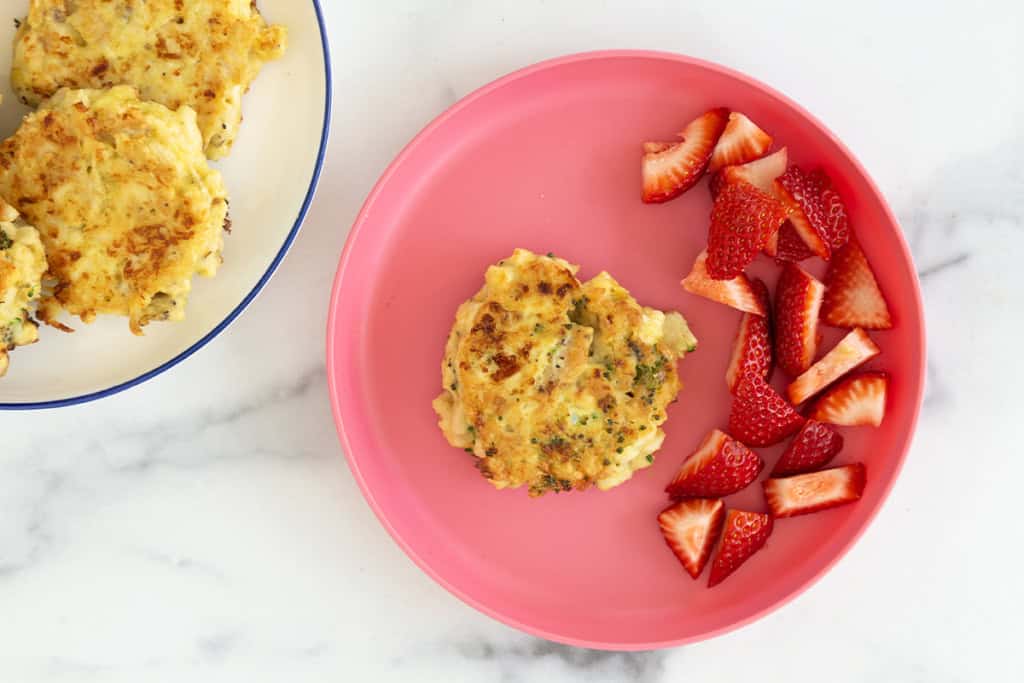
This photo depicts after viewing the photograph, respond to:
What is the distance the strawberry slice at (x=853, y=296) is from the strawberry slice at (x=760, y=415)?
0.82ft

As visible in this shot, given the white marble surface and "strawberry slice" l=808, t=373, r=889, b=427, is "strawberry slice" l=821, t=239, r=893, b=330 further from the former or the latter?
the white marble surface

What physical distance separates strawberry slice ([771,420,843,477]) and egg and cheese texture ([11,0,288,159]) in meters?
1.56

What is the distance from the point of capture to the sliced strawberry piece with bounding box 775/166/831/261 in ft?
7.63

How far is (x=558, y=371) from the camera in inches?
90.0

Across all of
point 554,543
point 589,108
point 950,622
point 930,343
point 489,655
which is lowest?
point 489,655

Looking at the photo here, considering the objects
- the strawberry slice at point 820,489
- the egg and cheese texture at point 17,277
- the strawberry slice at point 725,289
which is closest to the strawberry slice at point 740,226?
the strawberry slice at point 725,289

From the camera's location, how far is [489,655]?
2.65 metres

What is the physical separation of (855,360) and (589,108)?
0.90 meters

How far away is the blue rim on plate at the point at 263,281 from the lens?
7.30 feet

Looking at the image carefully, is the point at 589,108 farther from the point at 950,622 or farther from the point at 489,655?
the point at 950,622

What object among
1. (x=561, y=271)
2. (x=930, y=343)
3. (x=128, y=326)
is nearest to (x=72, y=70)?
(x=128, y=326)

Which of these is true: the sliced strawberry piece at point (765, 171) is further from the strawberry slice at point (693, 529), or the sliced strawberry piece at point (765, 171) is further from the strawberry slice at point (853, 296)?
the strawberry slice at point (693, 529)

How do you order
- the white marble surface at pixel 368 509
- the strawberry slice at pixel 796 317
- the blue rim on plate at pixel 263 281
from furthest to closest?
the white marble surface at pixel 368 509 → the strawberry slice at pixel 796 317 → the blue rim on plate at pixel 263 281

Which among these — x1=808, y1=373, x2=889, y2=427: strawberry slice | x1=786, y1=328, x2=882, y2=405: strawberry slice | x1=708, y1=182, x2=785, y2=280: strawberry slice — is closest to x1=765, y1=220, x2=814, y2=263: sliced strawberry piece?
x1=708, y1=182, x2=785, y2=280: strawberry slice
